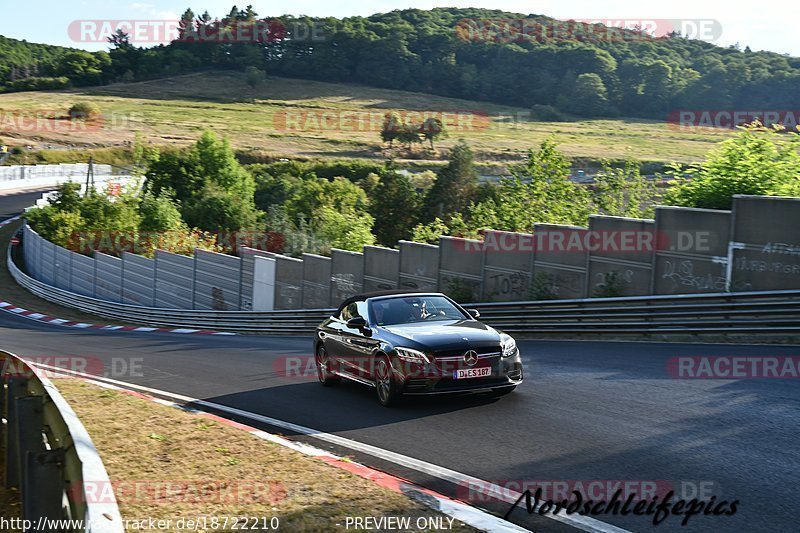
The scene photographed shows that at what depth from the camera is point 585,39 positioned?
150 m

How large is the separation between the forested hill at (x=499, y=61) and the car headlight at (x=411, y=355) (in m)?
99.5

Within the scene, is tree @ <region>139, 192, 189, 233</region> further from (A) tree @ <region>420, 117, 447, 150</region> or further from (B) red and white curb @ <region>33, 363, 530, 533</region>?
(A) tree @ <region>420, 117, 447, 150</region>

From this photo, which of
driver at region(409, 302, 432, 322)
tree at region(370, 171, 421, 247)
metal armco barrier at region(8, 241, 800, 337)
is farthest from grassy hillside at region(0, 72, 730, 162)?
driver at region(409, 302, 432, 322)

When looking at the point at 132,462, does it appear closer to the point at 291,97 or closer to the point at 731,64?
the point at 731,64

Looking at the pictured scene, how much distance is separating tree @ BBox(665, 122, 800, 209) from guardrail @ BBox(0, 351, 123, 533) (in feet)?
52.7

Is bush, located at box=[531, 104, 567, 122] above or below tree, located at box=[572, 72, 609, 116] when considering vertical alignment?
below

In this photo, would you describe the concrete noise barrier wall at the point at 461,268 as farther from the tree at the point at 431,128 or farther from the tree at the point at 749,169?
the tree at the point at 431,128

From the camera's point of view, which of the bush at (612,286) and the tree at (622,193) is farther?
the tree at (622,193)

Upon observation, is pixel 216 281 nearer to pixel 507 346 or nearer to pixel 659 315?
pixel 659 315

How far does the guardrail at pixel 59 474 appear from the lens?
17.6ft

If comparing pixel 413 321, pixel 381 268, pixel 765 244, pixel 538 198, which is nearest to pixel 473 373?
pixel 413 321

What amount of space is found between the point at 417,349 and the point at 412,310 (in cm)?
161

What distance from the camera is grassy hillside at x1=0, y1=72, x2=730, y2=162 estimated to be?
11000 cm

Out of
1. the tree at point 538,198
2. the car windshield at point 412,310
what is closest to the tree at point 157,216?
the tree at point 538,198
